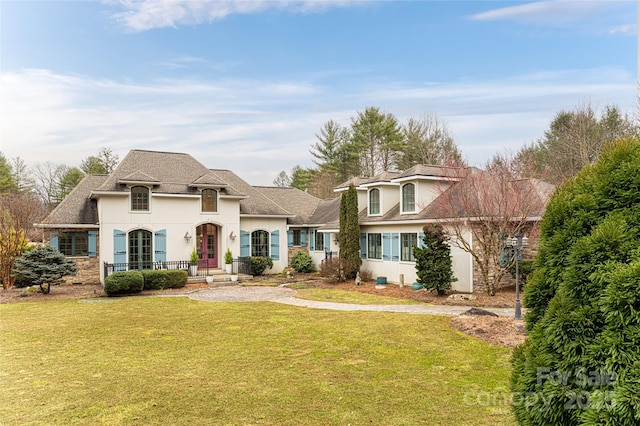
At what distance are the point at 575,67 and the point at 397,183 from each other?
8.48 meters

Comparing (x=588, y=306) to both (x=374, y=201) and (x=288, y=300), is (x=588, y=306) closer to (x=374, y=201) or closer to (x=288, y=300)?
(x=288, y=300)

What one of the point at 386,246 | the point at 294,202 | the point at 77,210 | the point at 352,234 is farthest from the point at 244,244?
the point at 77,210

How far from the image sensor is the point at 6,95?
34.1 feet

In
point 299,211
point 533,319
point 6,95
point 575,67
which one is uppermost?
point 575,67

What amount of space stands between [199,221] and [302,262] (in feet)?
21.7

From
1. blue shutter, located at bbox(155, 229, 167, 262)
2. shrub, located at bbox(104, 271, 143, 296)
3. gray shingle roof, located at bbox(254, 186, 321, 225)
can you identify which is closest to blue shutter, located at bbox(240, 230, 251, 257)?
gray shingle roof, located at bbox(254, 186, 321, 225)

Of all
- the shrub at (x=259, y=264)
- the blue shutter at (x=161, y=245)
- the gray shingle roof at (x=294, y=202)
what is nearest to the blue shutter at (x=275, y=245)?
the shrub at (x=259, y=264)

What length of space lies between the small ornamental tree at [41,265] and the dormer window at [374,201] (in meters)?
14.0

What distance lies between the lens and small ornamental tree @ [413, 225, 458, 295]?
1501 centimetres

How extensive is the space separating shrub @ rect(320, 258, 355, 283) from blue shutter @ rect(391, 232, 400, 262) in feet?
7.32

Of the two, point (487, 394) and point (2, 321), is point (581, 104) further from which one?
point (2, 321)

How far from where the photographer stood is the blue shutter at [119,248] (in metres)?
19.6

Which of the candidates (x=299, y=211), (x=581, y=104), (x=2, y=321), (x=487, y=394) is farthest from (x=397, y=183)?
(x=581, y=104)

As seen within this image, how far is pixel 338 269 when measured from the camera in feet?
64.4
